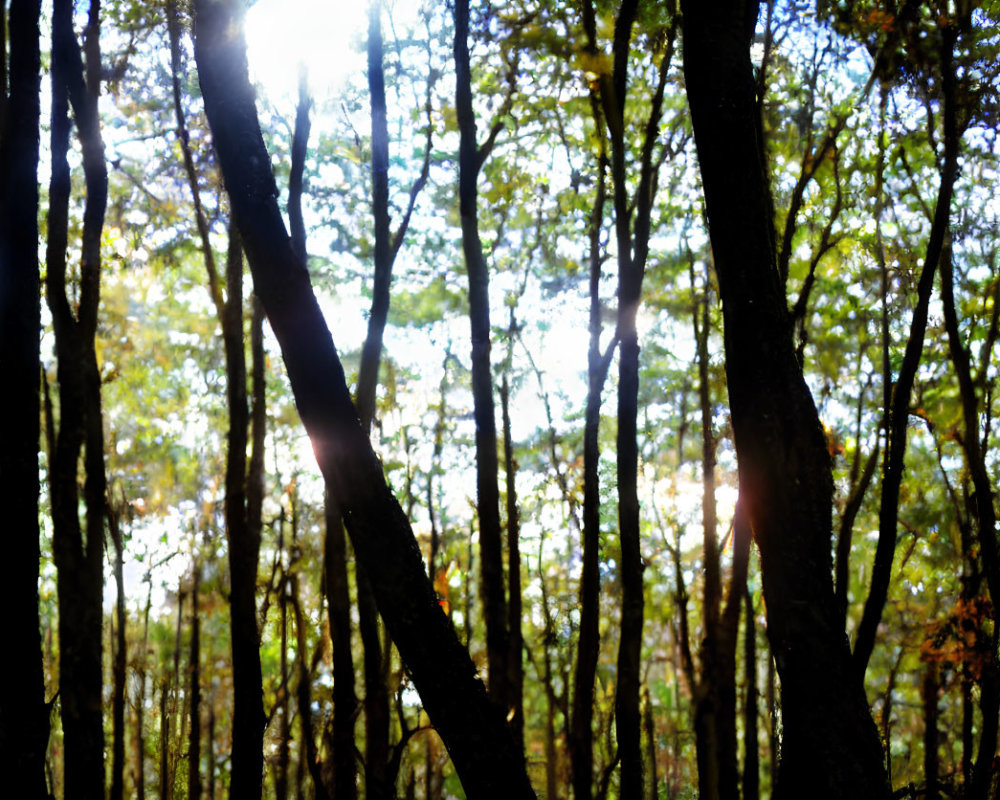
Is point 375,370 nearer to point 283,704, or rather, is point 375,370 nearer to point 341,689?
point 341,689

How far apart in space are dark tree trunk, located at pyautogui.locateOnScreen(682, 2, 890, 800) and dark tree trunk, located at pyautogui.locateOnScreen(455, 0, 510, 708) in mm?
3270

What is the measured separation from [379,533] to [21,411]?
2.62 m

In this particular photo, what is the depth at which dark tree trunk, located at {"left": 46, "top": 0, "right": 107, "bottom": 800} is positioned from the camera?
6.04m

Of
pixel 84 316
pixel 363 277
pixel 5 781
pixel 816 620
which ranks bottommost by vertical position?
pixel 5 781

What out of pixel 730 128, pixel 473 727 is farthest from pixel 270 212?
pixel 473 727

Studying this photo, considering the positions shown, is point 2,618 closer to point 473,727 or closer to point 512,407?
point 473,727

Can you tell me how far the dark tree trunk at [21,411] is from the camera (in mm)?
4625

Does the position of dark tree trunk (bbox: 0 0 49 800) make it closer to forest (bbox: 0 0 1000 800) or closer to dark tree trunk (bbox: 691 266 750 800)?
forest (bbox: 0 0 1000 800)

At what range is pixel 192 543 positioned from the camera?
15.8m

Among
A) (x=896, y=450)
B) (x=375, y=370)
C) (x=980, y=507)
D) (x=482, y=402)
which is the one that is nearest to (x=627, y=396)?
(x=482, y=402)

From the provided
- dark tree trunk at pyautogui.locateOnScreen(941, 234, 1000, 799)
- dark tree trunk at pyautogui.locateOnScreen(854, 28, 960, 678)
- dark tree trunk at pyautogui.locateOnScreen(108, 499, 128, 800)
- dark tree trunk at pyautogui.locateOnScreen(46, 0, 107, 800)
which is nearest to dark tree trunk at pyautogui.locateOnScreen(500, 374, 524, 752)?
dark tree trunk at pyautogui.locateOnScreen(854, 28, 960, 678)

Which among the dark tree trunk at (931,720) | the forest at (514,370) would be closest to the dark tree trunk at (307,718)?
the forest at (514,370)

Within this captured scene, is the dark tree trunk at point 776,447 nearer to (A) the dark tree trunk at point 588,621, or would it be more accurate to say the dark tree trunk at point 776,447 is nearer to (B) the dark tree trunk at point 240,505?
(A) the dark tree trunk at point 588,621

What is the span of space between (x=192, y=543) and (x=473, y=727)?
13.3 meters
